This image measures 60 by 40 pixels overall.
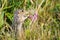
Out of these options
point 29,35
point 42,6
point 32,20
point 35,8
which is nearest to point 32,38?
point 29,35

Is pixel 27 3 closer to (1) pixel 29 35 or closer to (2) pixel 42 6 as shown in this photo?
(2) pixel 42 6

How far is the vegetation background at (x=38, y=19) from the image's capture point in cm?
240

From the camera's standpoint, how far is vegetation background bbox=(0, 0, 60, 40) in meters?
2.40

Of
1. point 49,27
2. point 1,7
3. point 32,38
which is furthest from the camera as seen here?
point 1,7

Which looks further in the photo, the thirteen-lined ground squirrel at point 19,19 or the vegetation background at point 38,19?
the thirteen-lined ground squirrel at point 19,19

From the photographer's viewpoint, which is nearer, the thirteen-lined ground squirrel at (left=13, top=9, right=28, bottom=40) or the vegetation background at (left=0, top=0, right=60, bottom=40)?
the vegetation background at (left=0, top=0, right=60, bottom=40)

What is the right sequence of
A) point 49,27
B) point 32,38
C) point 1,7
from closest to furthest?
point 32,38
point 49,27
point 1,7

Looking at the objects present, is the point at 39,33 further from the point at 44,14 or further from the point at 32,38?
the point at 44,14

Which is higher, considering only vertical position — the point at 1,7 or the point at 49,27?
the point at 1,7

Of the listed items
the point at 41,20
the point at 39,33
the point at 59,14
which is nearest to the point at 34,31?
the point at 39,33

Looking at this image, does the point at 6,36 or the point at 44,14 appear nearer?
the point at 6,36

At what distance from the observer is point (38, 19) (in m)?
2.60

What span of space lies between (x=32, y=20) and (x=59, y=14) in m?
0.43

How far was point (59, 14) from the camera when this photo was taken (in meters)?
2.77
